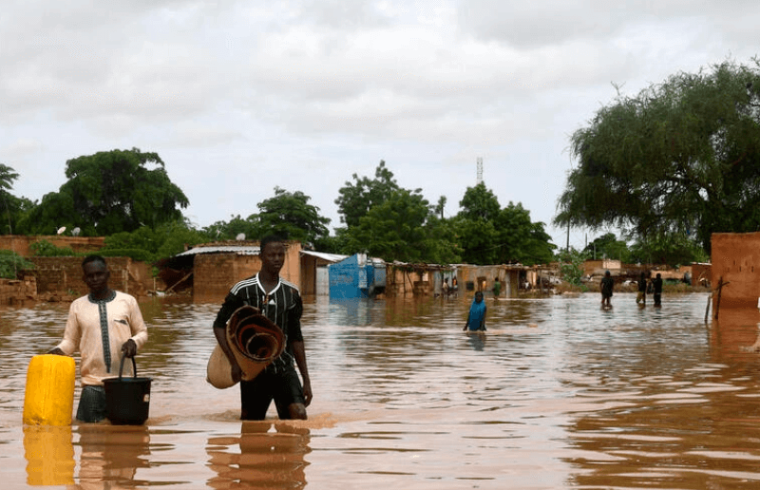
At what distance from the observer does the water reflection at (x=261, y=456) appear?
5.86m

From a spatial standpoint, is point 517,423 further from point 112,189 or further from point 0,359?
point 112,189

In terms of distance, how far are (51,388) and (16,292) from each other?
32.9m

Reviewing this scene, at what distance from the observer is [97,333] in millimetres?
7656

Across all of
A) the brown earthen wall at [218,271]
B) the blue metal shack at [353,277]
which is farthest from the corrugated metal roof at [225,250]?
the blue metal shack at [353,277]

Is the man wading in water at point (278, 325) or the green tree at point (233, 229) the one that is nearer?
the man wading in water at point (278, 325)

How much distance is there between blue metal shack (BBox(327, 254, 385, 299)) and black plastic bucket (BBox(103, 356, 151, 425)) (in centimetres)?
4863

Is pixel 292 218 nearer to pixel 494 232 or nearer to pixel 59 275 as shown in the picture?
pixel 494 232

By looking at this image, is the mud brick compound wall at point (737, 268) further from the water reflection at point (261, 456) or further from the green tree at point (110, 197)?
the green tree at point (110, 197)

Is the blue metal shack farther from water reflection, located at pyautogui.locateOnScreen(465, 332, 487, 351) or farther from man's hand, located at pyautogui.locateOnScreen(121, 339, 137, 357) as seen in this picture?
man's hand, located at pyautogui.locateOnScreen(121, 339, 137, 357)

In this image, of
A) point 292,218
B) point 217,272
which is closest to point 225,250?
point 217,272

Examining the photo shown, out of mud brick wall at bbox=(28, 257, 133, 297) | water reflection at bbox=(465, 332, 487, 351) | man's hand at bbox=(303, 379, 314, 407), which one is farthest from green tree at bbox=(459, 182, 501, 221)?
man's hand at bbox=(303, 379, 314, 407)

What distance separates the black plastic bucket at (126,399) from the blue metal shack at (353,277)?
48628 mm

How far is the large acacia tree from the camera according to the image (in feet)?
110

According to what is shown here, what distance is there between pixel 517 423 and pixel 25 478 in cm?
397
